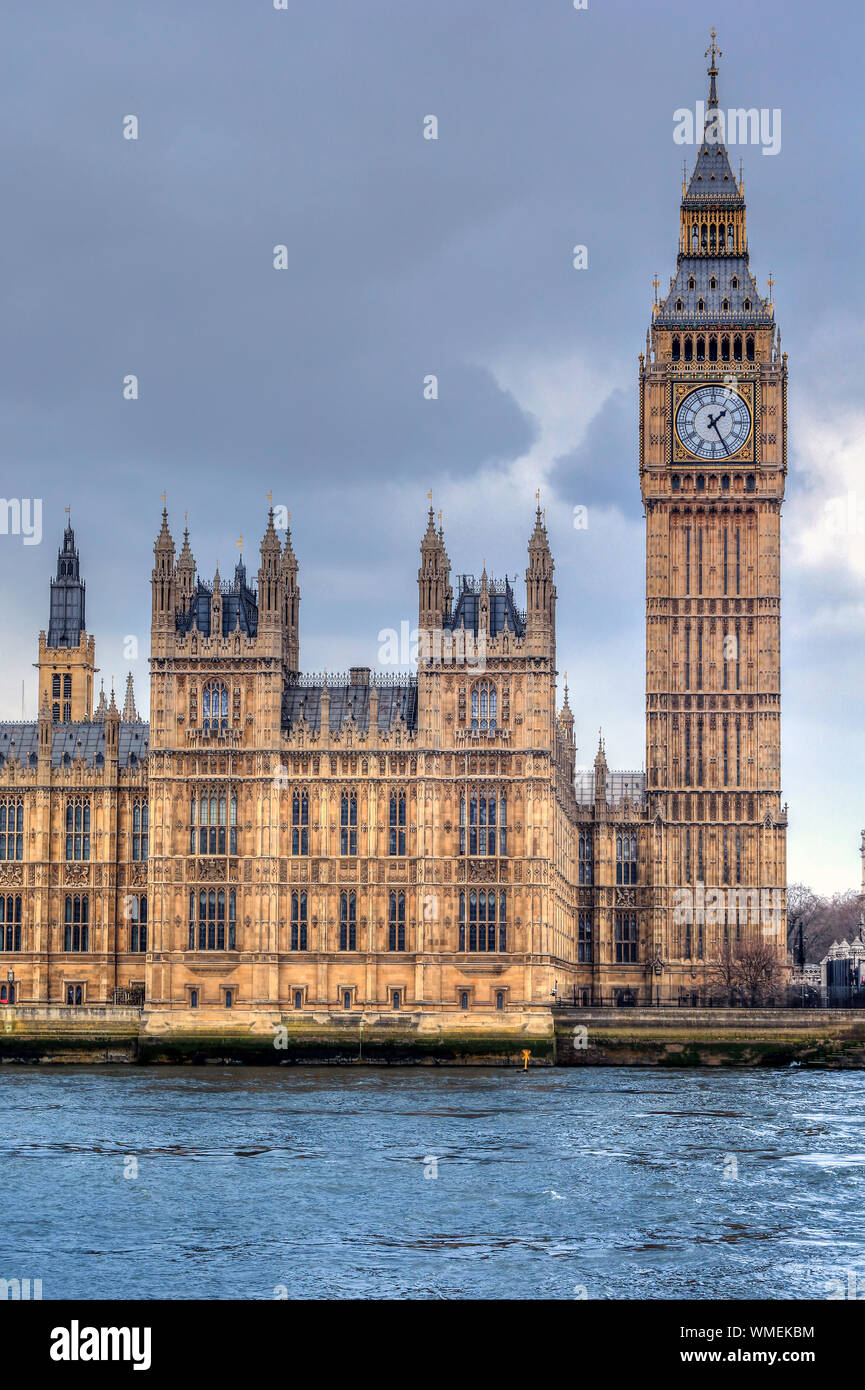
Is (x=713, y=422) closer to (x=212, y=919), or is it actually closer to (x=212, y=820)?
(x=212, y=820)

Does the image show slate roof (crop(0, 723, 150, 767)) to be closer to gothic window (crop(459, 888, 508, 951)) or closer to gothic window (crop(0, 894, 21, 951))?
gothic window (crop(0, 894, 21, 951))

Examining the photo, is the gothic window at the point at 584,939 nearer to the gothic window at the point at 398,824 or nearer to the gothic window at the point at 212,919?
the gothic window at the point at 398,824

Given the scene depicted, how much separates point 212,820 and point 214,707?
5316 mm

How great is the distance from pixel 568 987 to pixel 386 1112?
45.7 m

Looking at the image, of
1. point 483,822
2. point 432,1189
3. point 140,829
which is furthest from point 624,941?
point 432,1189

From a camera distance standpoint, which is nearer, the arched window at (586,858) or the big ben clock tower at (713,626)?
the big ben clock tower at (713,626)

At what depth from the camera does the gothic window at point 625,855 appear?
412 feet

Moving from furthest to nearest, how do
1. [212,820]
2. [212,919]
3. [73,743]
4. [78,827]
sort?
[73,743]
[78,827]
[212,820]
[212,919]

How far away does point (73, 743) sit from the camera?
10706 cm

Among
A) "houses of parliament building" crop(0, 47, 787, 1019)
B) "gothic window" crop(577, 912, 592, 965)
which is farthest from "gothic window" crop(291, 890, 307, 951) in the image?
"gothic window" crop(577, 912, 592, 965)

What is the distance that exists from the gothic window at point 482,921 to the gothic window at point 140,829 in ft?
61.3

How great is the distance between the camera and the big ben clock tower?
12369 cm

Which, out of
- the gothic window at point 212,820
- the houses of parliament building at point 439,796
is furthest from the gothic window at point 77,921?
the gothic window at point 212,820
